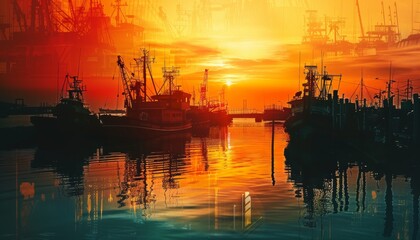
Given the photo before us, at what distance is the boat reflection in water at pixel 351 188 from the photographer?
72.1 feet

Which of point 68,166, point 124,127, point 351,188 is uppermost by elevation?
point 124,127

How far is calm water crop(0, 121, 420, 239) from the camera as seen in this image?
20406mm

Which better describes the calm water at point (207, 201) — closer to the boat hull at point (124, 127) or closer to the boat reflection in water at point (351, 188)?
the boat reflection in water at point (351, 188)

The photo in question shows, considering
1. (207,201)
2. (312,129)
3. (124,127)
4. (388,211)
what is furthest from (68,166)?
(124,127)

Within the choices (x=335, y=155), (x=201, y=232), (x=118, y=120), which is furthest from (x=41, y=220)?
(x=118, y=120)

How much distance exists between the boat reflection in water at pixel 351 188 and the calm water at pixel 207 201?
0.20ft

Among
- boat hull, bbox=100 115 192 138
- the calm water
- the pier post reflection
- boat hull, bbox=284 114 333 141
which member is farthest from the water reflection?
boat hull, bbox=284 114 333 141

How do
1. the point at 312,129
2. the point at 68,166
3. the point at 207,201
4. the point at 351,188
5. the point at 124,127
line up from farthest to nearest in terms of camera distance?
the point at 124,127 → the point at 312,129 → the point at 68,166 → the point at 351,188 → the point at 207,201

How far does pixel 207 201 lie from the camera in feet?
88.8

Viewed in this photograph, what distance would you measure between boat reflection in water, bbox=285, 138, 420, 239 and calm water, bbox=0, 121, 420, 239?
60 millimetres

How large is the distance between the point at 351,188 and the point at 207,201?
10513 mm

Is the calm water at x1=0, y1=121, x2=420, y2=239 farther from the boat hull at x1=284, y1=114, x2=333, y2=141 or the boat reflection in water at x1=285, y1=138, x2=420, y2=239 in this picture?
the boat hull at x1=284, y1=114, x2=333, y2=141

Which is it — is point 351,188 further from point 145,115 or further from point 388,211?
point 145,115

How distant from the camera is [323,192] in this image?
30.0m
